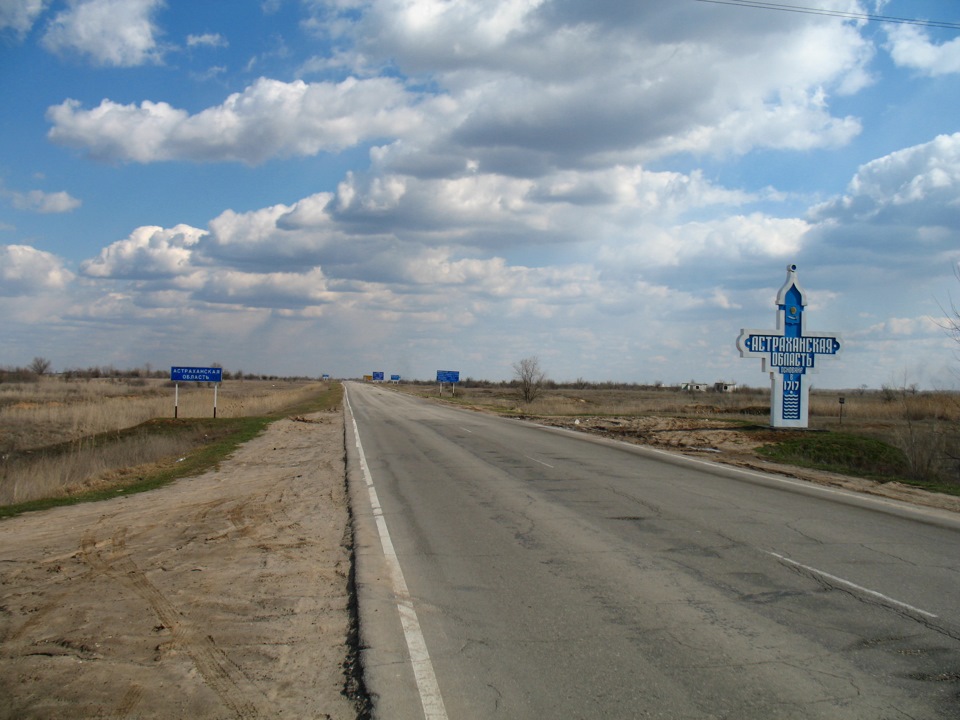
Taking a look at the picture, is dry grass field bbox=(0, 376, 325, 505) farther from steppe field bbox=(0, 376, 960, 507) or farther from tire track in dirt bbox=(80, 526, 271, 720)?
tire track in dirt bbox=(80, 526, 271, 720)

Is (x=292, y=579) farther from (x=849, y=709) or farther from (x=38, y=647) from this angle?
(x=849, y=709)

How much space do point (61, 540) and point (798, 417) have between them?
2493cm

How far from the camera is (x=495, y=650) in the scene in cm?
569

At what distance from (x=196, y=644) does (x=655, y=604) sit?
3.94 meters

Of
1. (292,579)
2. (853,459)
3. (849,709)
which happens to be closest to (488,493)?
(292,579)

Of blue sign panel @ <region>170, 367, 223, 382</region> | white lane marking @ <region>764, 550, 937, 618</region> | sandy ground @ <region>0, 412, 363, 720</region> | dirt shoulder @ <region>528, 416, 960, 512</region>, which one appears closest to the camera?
sandy ground @ <region>0, 412, 363, 720</region>

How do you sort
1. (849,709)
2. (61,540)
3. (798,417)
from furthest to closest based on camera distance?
(798,417)
(61,540)
(849,709)

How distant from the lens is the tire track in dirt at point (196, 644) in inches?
188

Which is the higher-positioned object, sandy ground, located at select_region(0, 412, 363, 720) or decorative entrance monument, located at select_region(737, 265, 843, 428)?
decorative entrance monument, located at select_region(737, 265, 843, 428)

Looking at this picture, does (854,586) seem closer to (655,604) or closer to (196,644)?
(655,604)

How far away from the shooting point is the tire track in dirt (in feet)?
15.7

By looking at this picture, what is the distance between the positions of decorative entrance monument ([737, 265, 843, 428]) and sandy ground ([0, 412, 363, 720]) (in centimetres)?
2017

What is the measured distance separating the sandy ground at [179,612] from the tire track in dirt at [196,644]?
0.01m

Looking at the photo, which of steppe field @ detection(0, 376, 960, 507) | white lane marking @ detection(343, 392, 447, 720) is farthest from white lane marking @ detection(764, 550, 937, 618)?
steppe field @ detection(0, 376, 960, 507)
